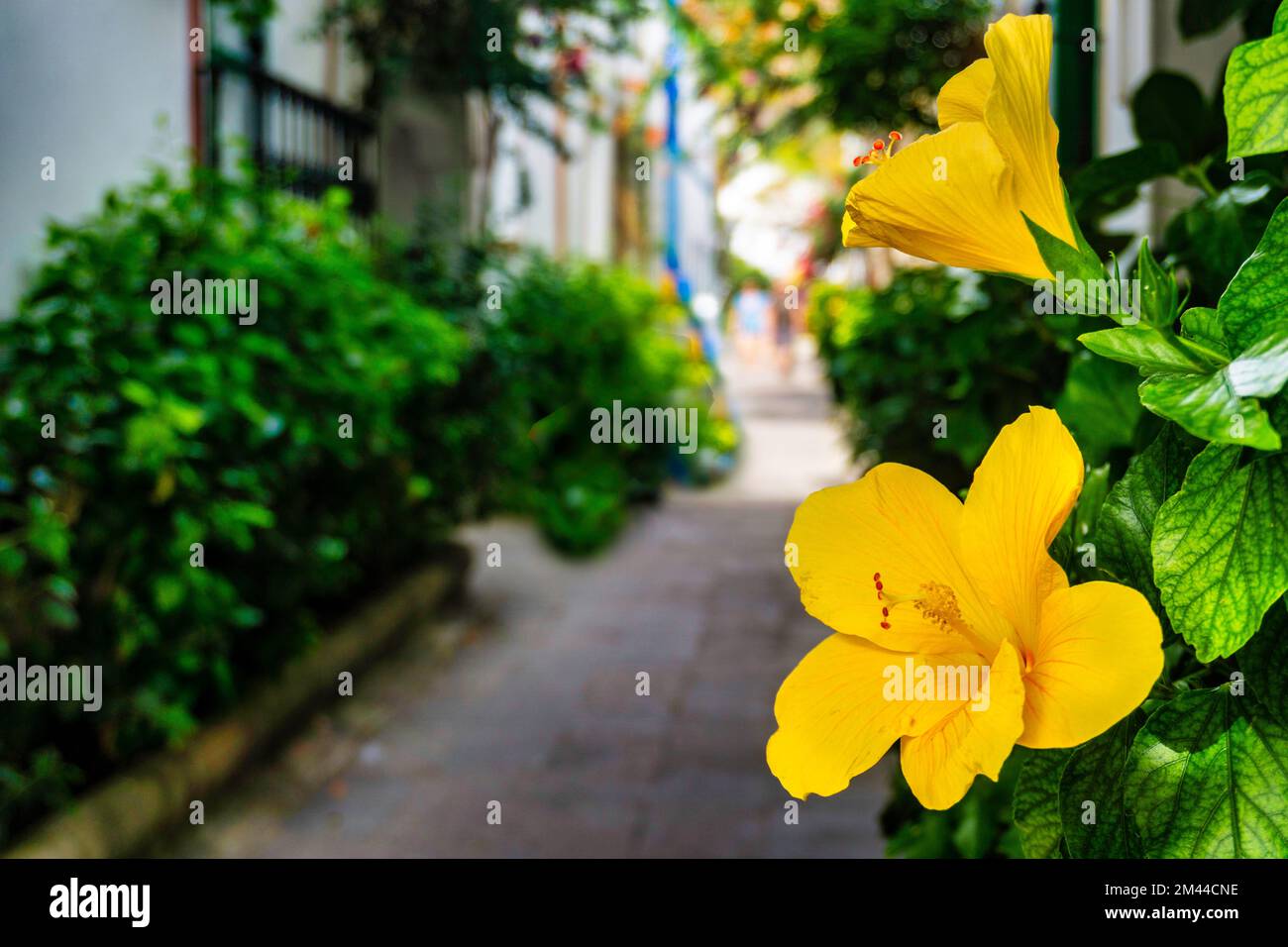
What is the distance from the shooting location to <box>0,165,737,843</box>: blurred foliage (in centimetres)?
→ 264

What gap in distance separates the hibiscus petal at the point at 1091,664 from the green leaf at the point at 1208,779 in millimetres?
52

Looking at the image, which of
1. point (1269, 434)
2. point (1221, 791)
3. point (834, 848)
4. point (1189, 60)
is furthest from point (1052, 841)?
point (834, 848)

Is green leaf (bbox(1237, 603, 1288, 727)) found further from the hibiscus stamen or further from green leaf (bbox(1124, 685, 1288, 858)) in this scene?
the hibiscus stamen

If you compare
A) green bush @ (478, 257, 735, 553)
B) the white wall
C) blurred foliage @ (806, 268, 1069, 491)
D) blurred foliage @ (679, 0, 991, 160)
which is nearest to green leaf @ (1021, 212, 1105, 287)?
blurred foliage @ (806, 268, 1069, 491)

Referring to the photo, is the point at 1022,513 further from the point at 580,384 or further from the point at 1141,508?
the point at 580,384

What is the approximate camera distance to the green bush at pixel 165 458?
2.62 metres

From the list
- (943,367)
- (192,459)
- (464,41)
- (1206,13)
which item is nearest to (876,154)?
(1206,13)

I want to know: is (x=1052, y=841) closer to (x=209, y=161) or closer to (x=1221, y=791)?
(x=1221, y=791)

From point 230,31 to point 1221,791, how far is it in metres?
5.33

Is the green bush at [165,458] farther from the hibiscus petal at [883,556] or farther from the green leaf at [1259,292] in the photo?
the green leaf at [1259,292]

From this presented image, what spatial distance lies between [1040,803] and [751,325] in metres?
20.2

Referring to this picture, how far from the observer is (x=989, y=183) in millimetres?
453

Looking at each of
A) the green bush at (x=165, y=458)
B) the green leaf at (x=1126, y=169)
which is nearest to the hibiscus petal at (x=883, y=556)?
the green leaf at (x=1126, y=169)

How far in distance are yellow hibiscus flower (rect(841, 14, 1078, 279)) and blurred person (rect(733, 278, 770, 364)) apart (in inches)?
624
